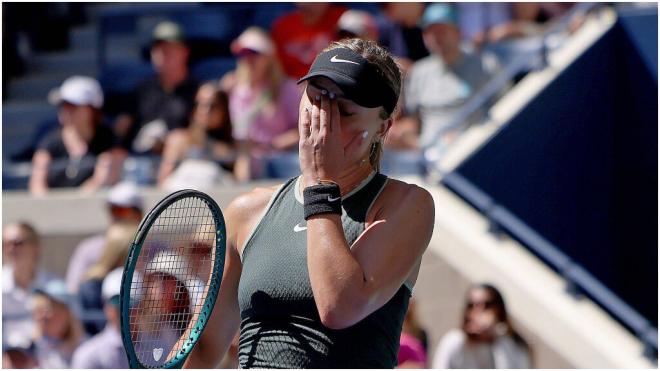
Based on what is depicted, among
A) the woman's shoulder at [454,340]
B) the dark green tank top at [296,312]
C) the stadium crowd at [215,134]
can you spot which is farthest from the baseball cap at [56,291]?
the dark green tank top at [296,312]

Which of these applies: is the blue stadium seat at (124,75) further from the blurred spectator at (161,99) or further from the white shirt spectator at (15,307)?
the white shirt spectator at (15,307)

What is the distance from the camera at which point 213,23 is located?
927 centimetres

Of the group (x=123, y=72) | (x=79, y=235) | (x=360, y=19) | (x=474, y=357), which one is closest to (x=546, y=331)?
(x=474, y=357)

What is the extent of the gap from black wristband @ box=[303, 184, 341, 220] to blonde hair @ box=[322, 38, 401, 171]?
20 centimetres

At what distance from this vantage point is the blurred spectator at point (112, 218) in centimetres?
705

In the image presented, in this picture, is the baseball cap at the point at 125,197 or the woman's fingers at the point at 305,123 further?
the baseball cap at the point at 125,197

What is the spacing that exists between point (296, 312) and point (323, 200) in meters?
0.24

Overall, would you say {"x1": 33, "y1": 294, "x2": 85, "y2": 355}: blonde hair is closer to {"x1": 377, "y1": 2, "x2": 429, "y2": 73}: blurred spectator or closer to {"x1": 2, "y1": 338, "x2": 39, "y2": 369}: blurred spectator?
{"x1": 2, "y1": 338, "x2": 39, "y2": 369}: blurred spectator

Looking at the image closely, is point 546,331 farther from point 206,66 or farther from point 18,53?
point 18,53

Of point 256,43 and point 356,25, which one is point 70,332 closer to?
point 256,43

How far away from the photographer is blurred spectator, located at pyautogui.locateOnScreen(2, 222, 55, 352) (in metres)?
Answer: 6.96

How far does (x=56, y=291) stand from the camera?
693 cm

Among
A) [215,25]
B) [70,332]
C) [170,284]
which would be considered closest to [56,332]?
[70,332]

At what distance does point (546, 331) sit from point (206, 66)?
3574mm
